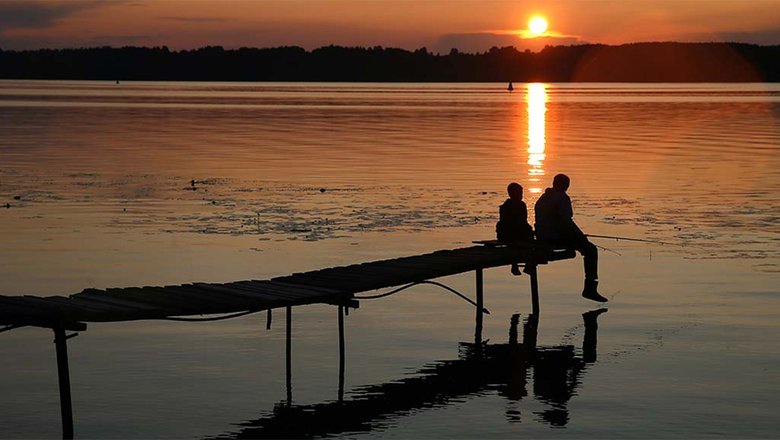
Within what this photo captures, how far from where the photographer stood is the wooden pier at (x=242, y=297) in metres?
14.9

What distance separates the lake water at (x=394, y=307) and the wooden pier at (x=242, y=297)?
783 millimetres

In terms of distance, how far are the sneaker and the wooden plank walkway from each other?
1567mm

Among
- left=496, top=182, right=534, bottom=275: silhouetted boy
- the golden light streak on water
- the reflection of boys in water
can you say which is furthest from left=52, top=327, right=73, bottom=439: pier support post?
the golden light streak on water

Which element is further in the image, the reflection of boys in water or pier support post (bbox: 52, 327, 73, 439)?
the reflection of boys in water

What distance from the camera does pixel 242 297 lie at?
54.8ft

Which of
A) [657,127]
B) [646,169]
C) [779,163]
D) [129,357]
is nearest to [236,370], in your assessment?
[129,357]

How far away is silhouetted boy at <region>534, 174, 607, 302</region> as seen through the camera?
874 inches

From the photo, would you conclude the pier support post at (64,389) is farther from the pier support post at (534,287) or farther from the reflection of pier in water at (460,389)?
the pier support post at (534,287)

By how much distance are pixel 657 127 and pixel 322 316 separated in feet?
239

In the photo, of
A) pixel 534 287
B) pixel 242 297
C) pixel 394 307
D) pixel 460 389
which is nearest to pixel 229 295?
pixel 242 297

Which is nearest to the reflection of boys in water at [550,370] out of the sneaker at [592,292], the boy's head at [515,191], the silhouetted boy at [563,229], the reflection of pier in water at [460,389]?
the reflection of pier in water at [460,389]

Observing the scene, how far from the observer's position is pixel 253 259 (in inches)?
1027

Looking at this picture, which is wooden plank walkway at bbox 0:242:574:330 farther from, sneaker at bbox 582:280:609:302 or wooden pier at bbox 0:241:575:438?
sneaker at bbox 582:280:609:302

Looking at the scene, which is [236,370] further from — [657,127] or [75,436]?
[657,127]
